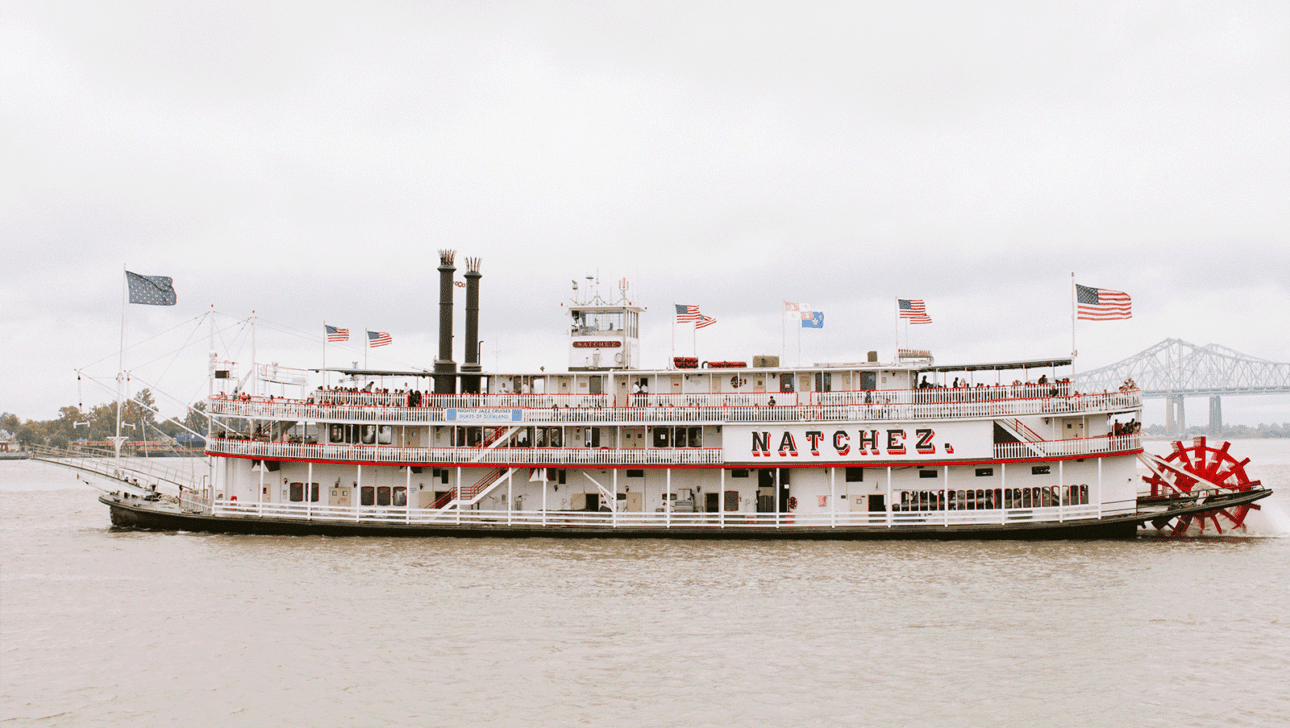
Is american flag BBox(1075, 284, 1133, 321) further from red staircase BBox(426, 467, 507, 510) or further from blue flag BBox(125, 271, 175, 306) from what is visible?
blue flag BBox(125, 271, 175, 306)

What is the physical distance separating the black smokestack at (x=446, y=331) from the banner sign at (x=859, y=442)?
38.5ft

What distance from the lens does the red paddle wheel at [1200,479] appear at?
36.2 metres

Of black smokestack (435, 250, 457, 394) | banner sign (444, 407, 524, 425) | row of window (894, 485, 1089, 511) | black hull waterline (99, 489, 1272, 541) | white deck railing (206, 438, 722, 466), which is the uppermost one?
black smokestack (435, 250, 457, 394)

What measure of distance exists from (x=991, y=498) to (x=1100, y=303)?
819 cm

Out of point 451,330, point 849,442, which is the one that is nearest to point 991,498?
point 849,442

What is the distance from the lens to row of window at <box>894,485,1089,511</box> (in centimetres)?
3391

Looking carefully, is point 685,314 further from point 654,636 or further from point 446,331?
point 654,636

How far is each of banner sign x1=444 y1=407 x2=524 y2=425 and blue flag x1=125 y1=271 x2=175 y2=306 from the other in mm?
13196

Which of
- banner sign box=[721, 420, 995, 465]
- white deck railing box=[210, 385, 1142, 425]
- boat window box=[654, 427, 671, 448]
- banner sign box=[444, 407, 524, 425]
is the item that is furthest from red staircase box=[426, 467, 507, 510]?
banner sign box=[721, 420, 995, 465]

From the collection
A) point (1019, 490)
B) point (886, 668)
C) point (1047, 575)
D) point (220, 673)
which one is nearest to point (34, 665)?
point (220, 673)

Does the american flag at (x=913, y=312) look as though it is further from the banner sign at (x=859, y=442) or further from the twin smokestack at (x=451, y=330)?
the twin smokestack at (x=451, y=330)

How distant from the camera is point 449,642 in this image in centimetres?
2053

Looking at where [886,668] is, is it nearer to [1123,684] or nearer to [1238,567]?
[1123,684]

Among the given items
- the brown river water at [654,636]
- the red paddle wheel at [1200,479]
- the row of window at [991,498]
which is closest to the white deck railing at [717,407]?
the row of window at [991,498]
